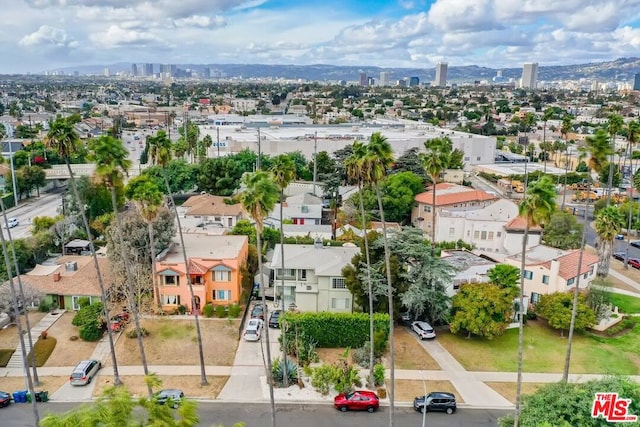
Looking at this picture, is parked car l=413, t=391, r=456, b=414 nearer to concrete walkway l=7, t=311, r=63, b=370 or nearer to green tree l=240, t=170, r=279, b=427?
green tree l=240, t=170, r=279, b=427

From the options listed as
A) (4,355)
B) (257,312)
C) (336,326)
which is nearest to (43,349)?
(4,355)

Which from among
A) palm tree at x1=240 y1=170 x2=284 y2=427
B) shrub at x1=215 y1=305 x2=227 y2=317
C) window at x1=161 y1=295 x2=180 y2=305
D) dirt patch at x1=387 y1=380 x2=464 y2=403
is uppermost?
palm tree at x1=240 y1=170 x2=284 y2=427

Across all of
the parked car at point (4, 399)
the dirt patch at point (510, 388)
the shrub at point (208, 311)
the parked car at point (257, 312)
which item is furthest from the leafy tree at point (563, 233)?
the parked car at point (4, 399)

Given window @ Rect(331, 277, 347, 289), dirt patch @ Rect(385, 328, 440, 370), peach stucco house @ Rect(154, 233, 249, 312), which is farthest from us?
peach stucco house @ Rect(154, 233, 249, 312)

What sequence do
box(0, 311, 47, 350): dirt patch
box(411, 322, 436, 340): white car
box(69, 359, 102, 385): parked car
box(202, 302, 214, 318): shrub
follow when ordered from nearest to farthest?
box(69, 359, 102, 385): parked car
box(0, 311, 47, 350): dirt patch
box(411, 322, 436, 340): white car
box(202, 302, 214, 318): shrub

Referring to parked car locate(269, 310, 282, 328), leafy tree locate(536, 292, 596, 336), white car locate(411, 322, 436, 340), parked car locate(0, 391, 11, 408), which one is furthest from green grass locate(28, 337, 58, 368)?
leafy tree locate(536, 292, 596, 336)

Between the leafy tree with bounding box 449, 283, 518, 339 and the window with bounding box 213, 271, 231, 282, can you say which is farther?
the window with bounding box 213, 271, 231, 282

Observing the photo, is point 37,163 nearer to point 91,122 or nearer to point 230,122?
point 230,122
